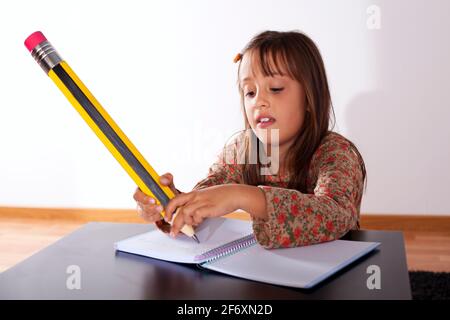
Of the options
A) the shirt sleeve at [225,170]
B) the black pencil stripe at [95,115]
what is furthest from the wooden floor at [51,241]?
the black pencil stripe at [95,115]

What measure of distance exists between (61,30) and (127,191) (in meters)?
0.86

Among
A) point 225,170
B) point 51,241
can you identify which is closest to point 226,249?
point 225,170

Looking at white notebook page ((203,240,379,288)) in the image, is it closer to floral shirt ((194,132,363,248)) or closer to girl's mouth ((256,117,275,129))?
A: floral shirt ((194,132,363,248))

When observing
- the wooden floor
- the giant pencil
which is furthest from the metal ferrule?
the wooden floor

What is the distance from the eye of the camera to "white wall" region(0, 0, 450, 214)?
102 inches

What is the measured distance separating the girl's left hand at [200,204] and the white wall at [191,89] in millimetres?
1982

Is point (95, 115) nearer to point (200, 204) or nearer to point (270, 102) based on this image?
point (200, 204)

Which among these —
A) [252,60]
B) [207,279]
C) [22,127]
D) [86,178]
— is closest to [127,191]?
[86,178]

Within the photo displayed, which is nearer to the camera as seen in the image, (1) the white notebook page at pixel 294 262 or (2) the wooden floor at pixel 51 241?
(1) the white notebook page at pixel 294 262

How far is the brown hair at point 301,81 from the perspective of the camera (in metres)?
1.19

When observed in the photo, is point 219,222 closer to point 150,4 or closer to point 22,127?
point 150,4

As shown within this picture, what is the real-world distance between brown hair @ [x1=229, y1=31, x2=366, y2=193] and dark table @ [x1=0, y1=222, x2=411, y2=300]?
15.7 inches

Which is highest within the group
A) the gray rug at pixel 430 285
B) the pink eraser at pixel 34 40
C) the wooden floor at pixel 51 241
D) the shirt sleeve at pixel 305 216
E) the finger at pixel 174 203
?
the pink eraser at pixel 34 40

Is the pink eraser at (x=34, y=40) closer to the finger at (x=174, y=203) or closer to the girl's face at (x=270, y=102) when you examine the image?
the finger at (x=174, y=203)
